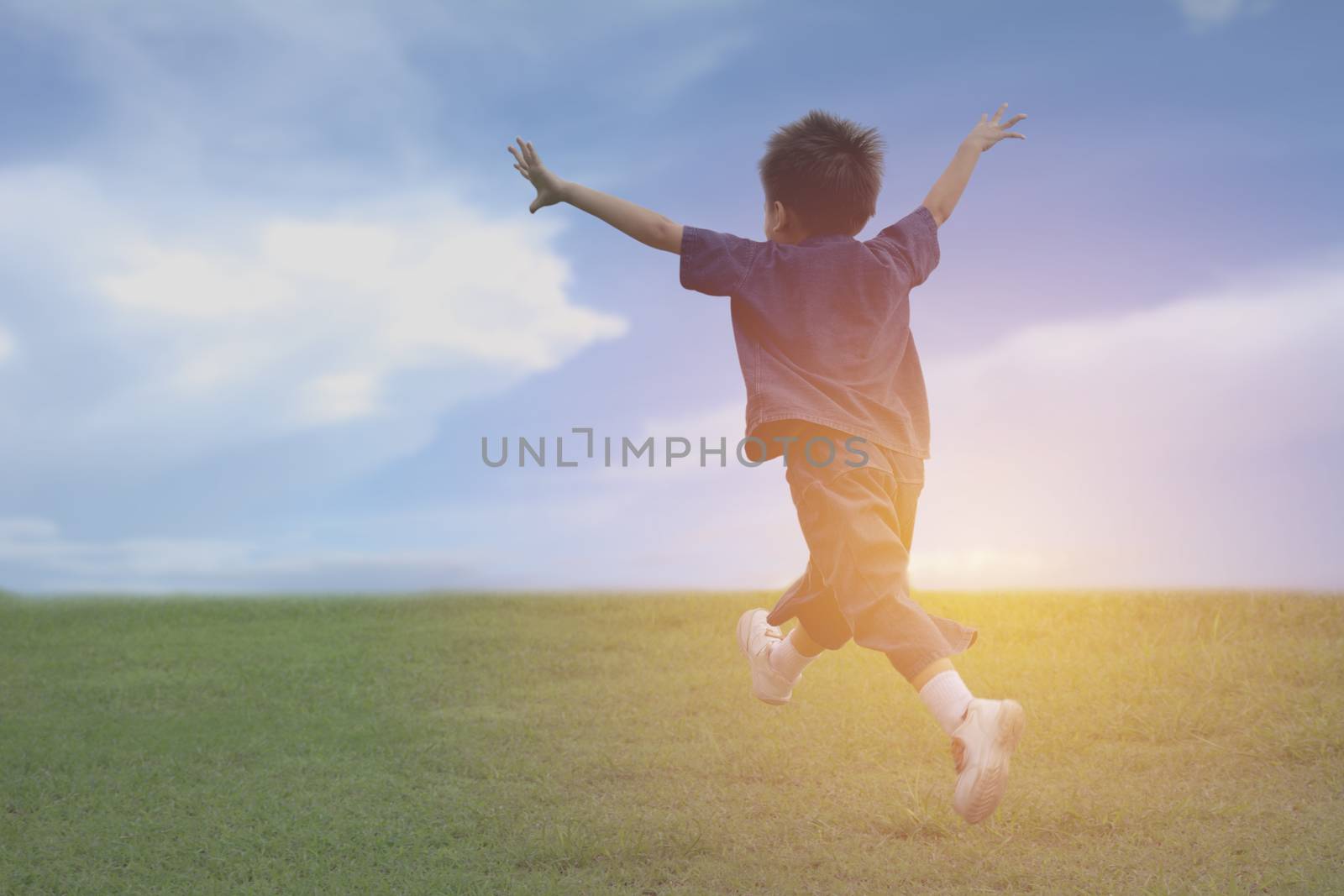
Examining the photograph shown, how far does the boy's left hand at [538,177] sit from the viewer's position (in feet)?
9.55

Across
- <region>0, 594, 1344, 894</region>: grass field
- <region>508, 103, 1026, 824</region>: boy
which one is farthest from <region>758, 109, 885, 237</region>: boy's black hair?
<region>0, 594, 1344, 894</region>: grass field

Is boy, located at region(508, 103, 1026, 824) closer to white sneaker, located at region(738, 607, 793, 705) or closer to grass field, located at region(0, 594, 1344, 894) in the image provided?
white sneaker, located at region(738, 607, 793, 705)

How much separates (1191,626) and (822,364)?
213 inches

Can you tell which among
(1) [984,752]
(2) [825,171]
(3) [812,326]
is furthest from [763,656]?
(2) [825,171]

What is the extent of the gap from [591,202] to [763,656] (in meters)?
1.36

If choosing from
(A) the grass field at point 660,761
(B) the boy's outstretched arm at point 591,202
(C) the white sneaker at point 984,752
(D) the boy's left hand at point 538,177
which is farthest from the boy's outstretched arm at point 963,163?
(A) the grass field at point 660,761

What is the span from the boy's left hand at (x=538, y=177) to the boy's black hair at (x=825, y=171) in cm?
54

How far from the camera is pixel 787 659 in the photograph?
3.29m

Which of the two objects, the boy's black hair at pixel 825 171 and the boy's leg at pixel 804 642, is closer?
the boy's black hair at pixel 825 171

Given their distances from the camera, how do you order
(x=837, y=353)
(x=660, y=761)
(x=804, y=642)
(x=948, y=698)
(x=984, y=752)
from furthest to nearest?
1. (x=660, y=761)
2. (x=804, y=642)
3. (x=837, y=353)
4. (x=948, y=698)
5. (x=984, y=752)

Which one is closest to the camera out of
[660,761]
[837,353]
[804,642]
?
[837,353]

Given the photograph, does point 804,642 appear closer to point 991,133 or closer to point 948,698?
point 948,698

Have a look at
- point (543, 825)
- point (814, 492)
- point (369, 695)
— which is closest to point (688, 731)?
point (543, 825)

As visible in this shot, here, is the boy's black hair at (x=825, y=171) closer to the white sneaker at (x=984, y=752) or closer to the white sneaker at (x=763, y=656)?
the white sneaker at (x=763, y=656)
